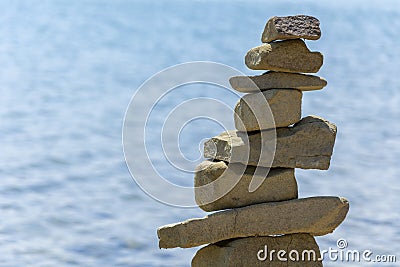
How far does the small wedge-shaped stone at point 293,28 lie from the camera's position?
20.6ft

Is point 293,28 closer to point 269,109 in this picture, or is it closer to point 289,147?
point 269,109

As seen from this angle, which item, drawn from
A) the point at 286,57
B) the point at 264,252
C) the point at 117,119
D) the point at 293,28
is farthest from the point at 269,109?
the point at 117,119

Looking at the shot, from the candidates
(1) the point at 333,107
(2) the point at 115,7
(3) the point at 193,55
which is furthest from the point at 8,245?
(2) the point at 115,7

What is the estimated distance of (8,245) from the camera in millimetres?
10250

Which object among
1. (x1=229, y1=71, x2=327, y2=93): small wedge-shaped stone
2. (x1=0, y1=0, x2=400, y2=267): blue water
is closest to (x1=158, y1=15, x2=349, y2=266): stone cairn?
(x1=229, y1=71, x2=327, y2=93): small wedge-shaped stone

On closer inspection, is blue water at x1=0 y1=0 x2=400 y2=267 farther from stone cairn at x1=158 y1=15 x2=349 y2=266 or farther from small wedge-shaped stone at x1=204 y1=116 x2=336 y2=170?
small wedge-shaped stone at x1=204 y1=116 x2=336 y2=170

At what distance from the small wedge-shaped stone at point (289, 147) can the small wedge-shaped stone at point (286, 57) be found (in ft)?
1.29

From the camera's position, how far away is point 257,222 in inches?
254

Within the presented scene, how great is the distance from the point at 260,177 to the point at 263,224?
1.05ft

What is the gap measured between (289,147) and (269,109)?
30 cm

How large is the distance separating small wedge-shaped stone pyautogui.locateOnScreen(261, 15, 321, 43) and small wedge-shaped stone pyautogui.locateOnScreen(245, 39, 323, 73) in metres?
0.07

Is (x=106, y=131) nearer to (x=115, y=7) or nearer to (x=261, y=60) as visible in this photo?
(x=261, y=60)

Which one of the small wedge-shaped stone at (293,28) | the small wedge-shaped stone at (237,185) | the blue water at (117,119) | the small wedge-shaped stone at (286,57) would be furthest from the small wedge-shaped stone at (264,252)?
the blue water at (117,119)

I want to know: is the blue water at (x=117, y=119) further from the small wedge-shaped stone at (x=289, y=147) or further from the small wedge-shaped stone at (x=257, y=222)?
the small wedge-shaped stone at (x=289, y=147)
